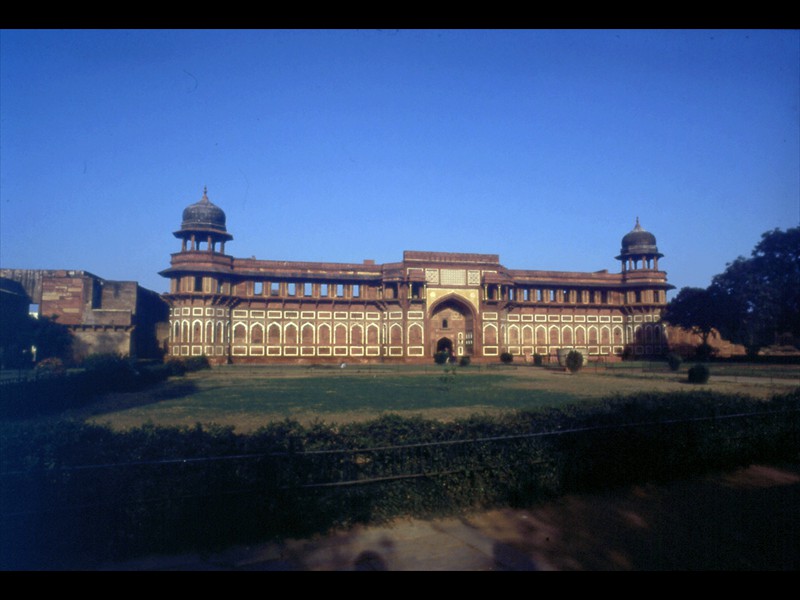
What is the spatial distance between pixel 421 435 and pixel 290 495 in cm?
150

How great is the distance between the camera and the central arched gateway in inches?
1531

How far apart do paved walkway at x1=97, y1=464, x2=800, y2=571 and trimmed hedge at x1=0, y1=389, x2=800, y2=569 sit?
192mm

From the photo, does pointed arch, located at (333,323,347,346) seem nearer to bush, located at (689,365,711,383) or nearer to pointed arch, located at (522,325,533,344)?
pointed arch, located at (522,325,533,344)

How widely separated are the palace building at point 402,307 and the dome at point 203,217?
3.2 inches

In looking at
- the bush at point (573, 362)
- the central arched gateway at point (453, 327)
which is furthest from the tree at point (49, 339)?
the bush at point (573, 362)

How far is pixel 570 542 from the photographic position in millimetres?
4445

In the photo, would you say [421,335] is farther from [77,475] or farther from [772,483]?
[77,475]

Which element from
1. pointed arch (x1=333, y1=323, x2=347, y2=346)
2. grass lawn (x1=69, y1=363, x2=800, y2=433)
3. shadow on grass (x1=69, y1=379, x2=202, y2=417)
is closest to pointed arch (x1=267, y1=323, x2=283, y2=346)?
pointed arch (x1=333, y1=323, x2=347, y2=346)

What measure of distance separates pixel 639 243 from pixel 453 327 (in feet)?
60.9

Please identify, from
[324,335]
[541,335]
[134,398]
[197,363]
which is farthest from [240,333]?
[541,335]

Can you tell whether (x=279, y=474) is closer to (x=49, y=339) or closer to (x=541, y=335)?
(x=49, y=339)

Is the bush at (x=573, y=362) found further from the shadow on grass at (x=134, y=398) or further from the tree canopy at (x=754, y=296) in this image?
the shadow on grass at (x=134, y=398)
